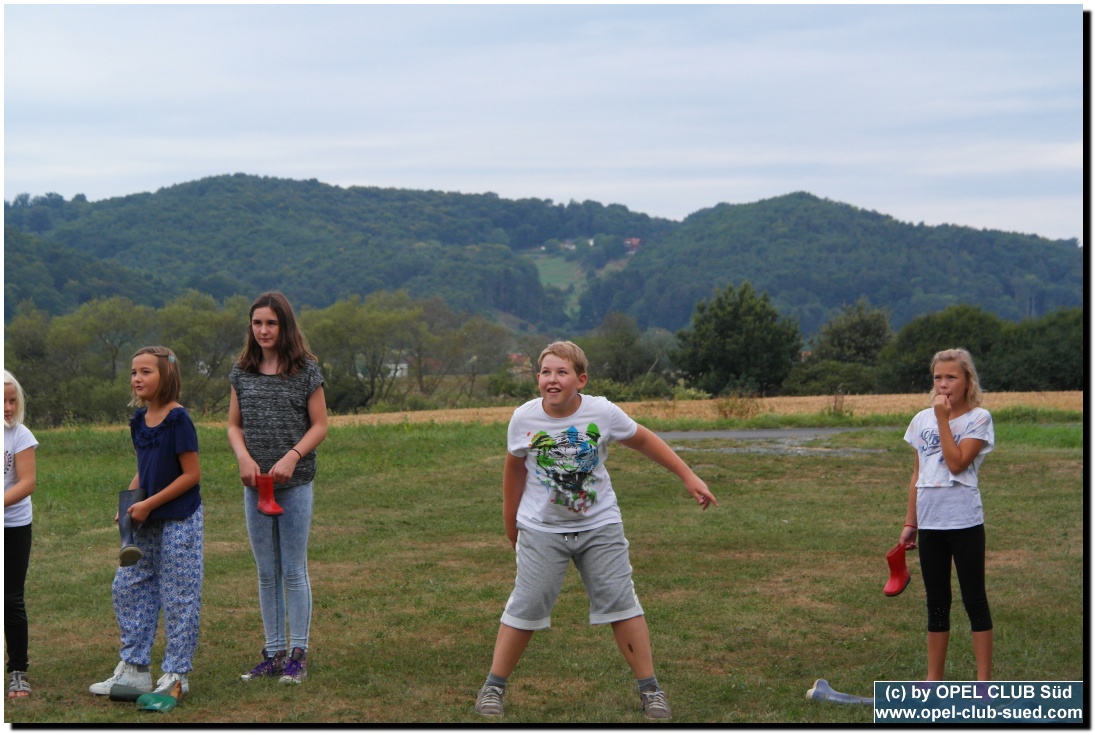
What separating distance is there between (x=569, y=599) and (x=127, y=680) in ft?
11.6

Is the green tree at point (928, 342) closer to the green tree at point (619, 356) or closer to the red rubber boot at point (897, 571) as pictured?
the green tree at point (619, 356)

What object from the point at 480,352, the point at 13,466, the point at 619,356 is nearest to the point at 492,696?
the point at 13,466

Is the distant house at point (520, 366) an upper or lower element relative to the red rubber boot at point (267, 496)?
lower

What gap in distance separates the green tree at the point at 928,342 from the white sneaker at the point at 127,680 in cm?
4865

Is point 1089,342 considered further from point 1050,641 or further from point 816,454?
point 816,454

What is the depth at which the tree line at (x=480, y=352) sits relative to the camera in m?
53.0

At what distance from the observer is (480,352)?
6938 cm

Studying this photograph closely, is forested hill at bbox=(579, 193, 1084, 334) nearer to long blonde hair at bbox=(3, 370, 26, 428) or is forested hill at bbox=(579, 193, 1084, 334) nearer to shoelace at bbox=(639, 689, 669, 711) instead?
shoelace at bbox=(639, 689, 669, 711)

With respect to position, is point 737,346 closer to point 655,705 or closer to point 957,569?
point 957,569

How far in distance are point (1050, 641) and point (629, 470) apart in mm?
9610

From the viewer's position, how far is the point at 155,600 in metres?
5.64

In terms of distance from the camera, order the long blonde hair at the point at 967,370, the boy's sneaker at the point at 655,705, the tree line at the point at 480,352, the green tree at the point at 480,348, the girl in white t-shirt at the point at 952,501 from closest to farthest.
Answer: the boy's sneaker at the point at 655,705 → the girl in white t-shirt at the point at 952,501 → the long blonde hair at the point at 967,370 → the tree line at the point at 480,352 → the green tree at the point at 480,348

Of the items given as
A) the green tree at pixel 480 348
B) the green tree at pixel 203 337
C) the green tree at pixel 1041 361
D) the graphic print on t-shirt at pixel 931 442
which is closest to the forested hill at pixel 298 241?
the green tree at pixel 203 337

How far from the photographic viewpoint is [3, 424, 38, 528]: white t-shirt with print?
557cm
